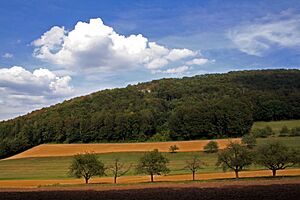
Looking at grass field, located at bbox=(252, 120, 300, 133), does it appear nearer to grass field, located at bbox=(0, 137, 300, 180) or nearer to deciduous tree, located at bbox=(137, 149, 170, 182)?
grass field, located at bbox=(0, 137, 300, 180)

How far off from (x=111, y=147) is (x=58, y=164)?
18.4 metres

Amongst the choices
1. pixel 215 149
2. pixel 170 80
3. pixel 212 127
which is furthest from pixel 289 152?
Result: pixel 170 80

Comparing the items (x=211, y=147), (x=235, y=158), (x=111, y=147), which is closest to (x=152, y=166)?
(x=235, y=158)

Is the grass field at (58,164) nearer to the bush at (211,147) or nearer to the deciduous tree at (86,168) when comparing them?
the bush at (211,147)

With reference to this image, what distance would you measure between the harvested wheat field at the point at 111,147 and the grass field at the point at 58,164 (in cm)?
358

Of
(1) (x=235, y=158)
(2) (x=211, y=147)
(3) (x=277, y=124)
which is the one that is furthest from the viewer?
(3) (x=277, y=124)

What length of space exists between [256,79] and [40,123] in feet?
294

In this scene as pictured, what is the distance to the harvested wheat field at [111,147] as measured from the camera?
102363mm

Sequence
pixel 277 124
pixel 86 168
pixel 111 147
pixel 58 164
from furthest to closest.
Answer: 1. pixel 277 124
2. pixel 111 147
3. pixel 58 164
4. pixel 86 168

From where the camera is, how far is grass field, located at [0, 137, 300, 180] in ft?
265

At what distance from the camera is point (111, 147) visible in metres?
111

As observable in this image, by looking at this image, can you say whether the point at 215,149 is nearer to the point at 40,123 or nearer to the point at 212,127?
the point at 212,127

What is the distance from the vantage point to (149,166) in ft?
218

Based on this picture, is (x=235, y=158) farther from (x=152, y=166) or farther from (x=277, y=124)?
(x=277, y=124)
